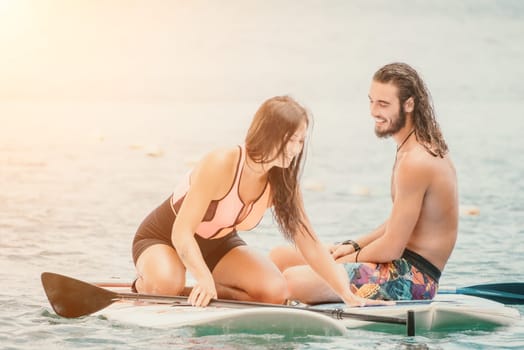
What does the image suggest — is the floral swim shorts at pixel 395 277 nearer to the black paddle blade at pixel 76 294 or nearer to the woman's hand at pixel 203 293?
the woman's hand at pixel 203 293

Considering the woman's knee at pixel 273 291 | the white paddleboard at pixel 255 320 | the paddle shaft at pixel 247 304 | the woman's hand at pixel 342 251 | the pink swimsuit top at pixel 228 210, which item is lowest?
the white paddleboard at pixel 255 320

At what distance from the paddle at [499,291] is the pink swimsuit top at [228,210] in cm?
75

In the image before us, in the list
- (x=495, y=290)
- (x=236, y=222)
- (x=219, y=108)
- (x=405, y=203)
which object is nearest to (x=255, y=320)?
(x=236, y=222)

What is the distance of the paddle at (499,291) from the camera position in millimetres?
3771

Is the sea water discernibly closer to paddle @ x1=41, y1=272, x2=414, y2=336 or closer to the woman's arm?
paddle @ x1=41, y1=272, x2=414, y2=336

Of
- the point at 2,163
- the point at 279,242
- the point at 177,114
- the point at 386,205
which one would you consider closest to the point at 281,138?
the point at 279,242

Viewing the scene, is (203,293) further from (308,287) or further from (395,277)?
(395,277)

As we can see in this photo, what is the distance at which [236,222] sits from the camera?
3.41m

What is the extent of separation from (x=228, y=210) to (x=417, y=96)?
646mm

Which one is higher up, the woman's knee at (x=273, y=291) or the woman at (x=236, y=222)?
the woman at (x=236, y=222)

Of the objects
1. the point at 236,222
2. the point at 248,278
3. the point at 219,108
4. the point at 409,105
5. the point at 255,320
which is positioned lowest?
the point at 255,320

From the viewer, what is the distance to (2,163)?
995 centimetres

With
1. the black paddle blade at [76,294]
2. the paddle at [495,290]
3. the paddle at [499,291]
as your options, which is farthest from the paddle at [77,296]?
the paddle at [499,291]

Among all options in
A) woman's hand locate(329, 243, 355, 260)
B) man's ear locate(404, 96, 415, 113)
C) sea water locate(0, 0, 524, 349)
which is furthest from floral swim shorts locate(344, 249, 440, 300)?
sea water locate(0, 0, 524, 349)
